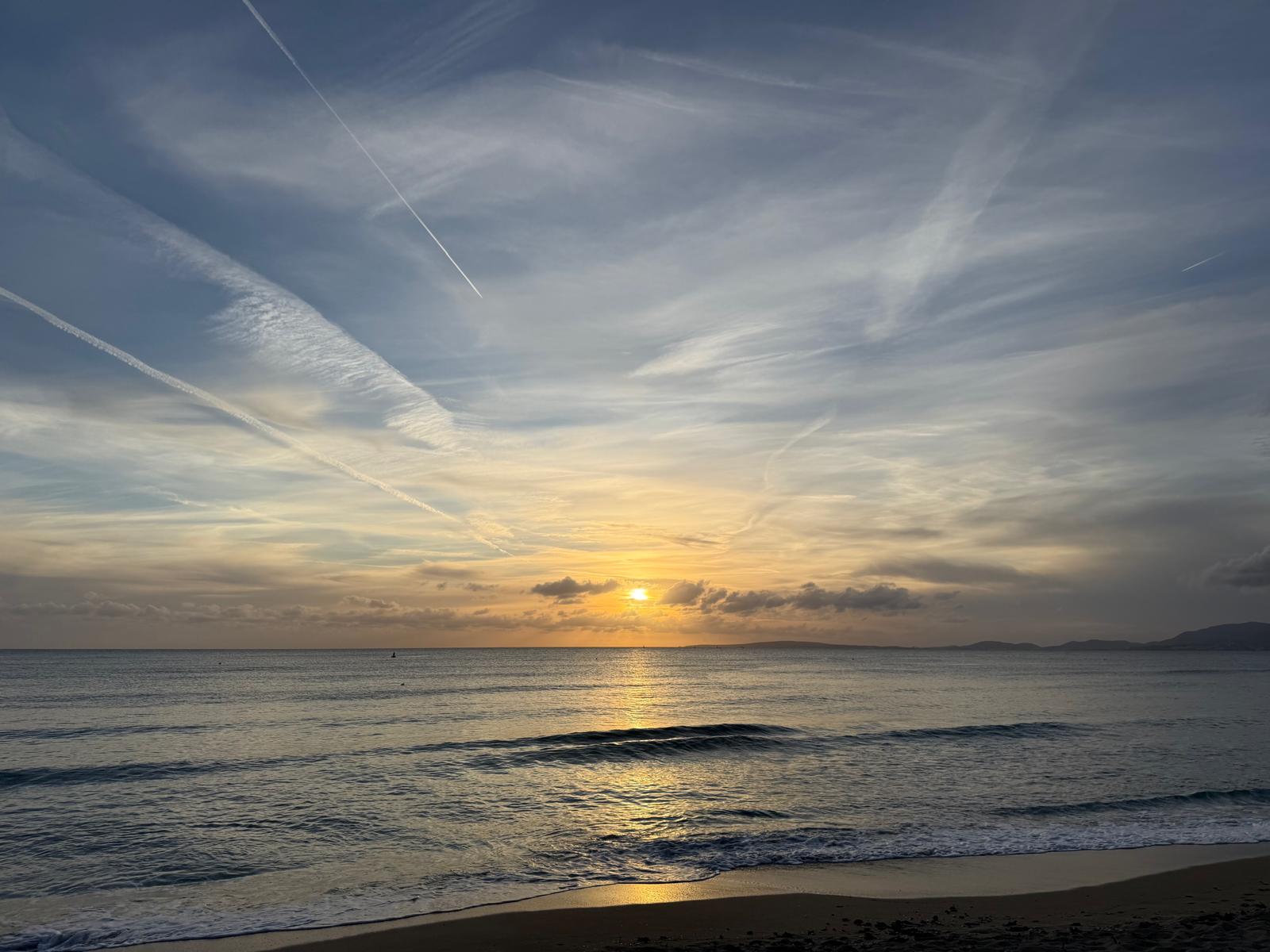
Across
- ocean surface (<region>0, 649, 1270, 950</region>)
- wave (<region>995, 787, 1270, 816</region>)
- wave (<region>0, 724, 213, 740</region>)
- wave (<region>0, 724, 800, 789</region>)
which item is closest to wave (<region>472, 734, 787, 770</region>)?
wave (<region>0, 724, 800, 789</region>)

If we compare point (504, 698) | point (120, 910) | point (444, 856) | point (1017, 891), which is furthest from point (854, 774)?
point (504, 698)

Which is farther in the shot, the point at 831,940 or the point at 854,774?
the point at 854,774

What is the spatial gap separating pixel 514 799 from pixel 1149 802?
22.8 meters

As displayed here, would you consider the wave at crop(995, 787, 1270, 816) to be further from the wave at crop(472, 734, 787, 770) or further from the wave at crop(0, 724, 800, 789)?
the wave at crop(0, 724, 800, 789)

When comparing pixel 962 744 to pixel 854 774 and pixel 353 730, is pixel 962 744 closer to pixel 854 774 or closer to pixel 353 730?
pixel 854 774

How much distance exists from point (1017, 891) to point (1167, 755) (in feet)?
90.8

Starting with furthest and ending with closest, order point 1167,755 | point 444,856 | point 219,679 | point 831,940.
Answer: point 219,679, point 1167,755, point 444,856, point 831,940

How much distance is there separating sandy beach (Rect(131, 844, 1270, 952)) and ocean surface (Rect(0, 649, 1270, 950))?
1.16 m

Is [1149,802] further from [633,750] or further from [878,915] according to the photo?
[633,750]

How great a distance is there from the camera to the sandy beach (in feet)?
43.8

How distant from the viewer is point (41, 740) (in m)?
43.2

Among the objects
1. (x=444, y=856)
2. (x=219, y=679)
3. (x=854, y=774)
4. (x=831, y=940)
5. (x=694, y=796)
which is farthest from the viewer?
(x=219, y=679)

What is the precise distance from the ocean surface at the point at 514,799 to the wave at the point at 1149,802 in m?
0.14

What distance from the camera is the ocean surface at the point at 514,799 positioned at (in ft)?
57.7
